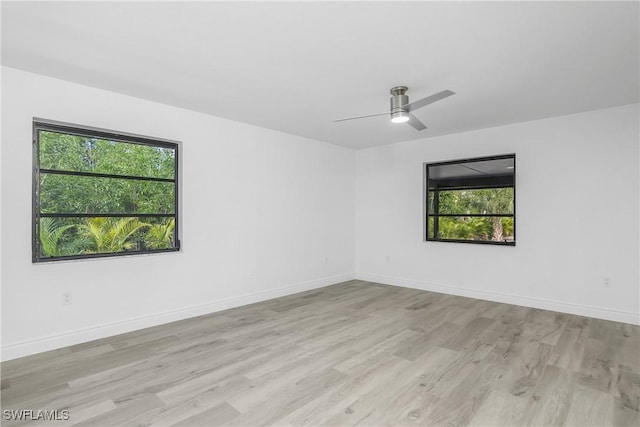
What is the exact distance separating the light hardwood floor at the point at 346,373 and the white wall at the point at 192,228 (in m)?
0.30

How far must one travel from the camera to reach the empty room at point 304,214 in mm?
2207

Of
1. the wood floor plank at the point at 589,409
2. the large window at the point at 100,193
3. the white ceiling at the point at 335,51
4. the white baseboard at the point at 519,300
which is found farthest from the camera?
the white baseboard at the point at 519,300

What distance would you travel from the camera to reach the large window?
10.2 ft

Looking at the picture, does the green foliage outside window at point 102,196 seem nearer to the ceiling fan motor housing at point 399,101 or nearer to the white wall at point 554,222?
the ceiling fan motor housing at point 399,101

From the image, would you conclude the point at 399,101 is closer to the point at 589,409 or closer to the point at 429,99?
the point at 429,99

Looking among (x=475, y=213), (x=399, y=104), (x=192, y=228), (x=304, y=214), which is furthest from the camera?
(x=304, y=214)

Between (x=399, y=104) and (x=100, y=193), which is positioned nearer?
(x=399, y=104)

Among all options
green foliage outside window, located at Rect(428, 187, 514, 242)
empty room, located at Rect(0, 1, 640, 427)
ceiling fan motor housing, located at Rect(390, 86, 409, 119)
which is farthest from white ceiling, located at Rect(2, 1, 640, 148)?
green foliage outside window, located at Rect(428, 187, 514, 242)

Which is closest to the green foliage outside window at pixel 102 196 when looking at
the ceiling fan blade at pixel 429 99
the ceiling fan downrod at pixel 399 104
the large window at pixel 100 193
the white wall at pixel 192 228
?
the large window at pixel 100 193

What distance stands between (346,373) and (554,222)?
3.53m

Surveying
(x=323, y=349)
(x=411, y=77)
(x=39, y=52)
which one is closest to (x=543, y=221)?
(x=411, y=77)

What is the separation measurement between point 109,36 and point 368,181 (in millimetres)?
4676

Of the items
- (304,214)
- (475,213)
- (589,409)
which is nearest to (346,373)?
(589,409)

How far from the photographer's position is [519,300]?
4.60 m
